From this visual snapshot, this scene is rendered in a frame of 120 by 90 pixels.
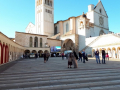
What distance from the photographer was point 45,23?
171 ft

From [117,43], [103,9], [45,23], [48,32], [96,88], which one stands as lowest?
[96,88]

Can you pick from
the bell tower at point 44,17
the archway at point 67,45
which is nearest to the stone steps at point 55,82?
the archway at point 67,45

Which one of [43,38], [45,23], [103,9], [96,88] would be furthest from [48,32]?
[96,88]

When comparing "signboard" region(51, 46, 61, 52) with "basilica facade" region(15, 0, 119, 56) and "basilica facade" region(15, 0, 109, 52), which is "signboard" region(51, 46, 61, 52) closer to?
"basilica facade" region(15, 0, 119, 56)

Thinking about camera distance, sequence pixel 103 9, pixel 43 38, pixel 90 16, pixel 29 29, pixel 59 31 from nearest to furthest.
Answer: pixel 43 38 → pixel 90 16 → pixel 103 9 → pixel 59 31 → pixel 29 29

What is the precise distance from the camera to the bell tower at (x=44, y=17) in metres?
51.7

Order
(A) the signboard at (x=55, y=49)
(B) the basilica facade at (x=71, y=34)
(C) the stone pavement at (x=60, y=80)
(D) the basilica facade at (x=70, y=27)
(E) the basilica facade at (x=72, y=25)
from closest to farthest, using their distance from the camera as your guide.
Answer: (C) the stone pavement at (x=60, y=80) → (B) the basilica facade at (x=71, y=34) → (D) the basilica facade at (x=70, y=27) → (A) the signboard at (x=55, y=49) → (E) the basilica facade at (x=72, y=25)

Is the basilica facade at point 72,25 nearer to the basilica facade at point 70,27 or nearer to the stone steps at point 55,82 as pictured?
the basilica facade at point 70,27

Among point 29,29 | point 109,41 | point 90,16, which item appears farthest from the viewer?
point 29,29

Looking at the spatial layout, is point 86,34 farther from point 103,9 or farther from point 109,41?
point 103,9

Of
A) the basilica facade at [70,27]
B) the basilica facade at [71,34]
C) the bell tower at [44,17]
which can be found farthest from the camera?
the bell tower at [44,17]

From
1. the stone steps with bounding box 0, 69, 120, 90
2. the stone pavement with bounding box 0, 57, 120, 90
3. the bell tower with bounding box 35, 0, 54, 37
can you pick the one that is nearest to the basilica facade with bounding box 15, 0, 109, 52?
the bell tower with bounding box 35, 0, 54, 37

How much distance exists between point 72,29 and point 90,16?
8.90 meters

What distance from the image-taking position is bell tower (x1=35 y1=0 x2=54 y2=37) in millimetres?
51688
